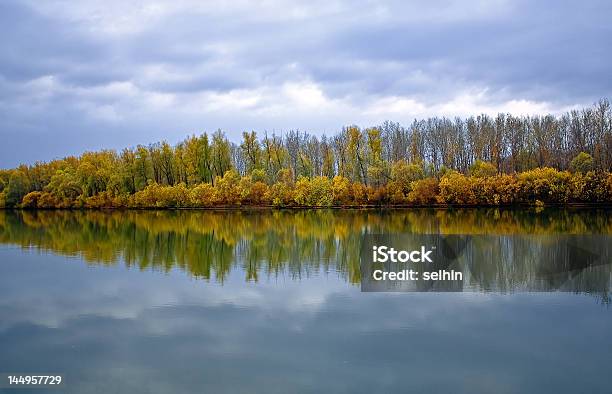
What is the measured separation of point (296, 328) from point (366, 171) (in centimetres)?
5265

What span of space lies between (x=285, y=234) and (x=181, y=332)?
18907 millimetres

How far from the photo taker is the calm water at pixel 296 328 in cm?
836

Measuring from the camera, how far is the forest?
2128 inches

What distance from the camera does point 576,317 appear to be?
11.2m

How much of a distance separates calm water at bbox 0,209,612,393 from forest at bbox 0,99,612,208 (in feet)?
118

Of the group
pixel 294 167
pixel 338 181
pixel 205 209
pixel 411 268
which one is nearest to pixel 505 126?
pixel 338 181

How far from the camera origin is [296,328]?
35.9 feet

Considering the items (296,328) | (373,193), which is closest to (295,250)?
(296,328)

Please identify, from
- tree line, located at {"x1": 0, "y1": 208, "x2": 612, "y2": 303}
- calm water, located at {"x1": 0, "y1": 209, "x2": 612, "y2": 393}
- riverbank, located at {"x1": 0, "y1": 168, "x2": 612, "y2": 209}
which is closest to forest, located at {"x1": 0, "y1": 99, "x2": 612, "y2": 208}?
riverbank, located at {"x1": 0, "y1": 168, "x2": 612, "y2": 209}

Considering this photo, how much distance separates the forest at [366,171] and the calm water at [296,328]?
118 ft

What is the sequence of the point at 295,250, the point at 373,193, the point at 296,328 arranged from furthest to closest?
the point at 373,193 < the point at 295,250 < the point at 296,328

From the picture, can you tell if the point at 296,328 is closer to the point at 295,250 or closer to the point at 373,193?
the point at 295,250

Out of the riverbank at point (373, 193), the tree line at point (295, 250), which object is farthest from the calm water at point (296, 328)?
the riverbank at point (373, 193)

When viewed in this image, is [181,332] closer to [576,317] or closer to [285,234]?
[576,317]
